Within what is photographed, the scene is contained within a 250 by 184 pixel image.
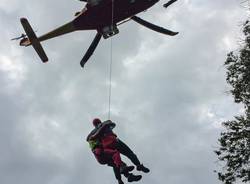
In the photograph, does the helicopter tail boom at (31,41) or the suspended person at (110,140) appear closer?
the suspended person at (110,140)

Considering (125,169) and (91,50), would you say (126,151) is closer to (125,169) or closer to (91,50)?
(125,169)

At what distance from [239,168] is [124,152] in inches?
540

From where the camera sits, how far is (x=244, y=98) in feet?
88.8

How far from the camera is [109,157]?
14383 millimetres

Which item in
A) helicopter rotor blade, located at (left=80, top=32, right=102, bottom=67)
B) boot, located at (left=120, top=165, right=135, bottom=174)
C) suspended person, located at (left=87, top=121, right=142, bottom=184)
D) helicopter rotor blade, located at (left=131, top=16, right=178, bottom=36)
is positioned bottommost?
boot, located at (left=120, top=165, right=135, bottom=174)

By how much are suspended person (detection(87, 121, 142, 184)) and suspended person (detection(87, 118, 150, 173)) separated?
8 cm

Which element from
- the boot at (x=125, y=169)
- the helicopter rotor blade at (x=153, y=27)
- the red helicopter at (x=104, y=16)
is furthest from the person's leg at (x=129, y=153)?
the helicopter rotor blade at (x=153, y=27)

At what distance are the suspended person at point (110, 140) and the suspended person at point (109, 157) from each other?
0.08 metres

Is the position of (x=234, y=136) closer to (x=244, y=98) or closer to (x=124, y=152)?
(x=244, y=98)

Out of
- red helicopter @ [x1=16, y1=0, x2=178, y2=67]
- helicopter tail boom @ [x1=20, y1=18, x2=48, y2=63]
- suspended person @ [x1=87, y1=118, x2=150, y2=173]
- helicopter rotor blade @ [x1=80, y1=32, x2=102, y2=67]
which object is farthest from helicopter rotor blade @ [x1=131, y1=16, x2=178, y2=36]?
suspended person @ [x1=87, y1=118, x2=150, y2=173]

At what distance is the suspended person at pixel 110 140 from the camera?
1432 cm

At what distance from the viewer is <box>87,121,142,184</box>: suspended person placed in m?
14.0

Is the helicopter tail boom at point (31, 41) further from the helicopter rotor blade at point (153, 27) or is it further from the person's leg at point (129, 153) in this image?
the person's leg at point (129, 153)

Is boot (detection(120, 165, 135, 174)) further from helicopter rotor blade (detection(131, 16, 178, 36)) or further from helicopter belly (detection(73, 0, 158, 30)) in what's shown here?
helicopter rotor blade (detection(131, 16, 178, 36))
